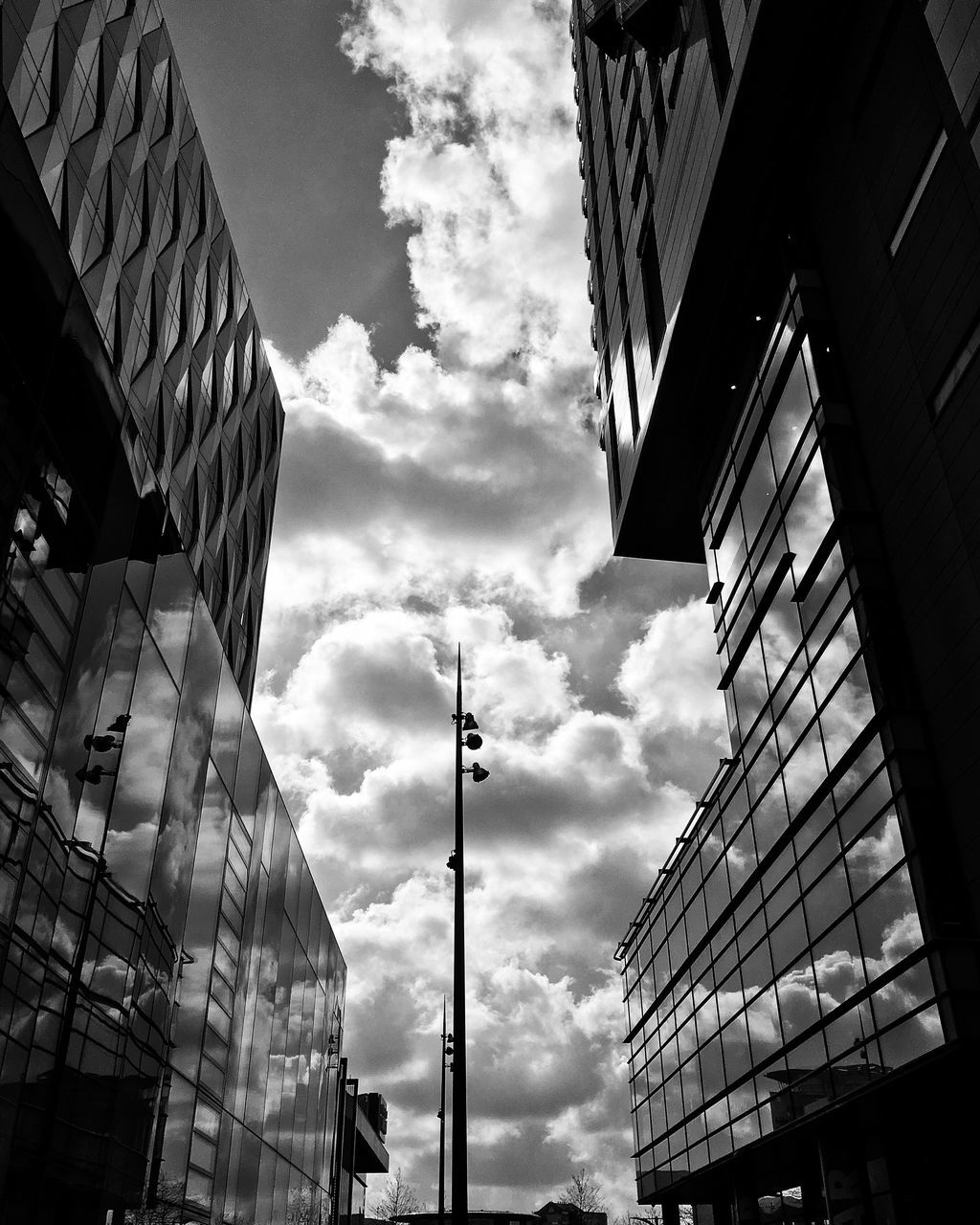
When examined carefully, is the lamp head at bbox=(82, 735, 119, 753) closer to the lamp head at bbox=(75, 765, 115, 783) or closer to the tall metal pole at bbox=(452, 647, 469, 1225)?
the lamp head at bbox=(75, 765, 115, 783)

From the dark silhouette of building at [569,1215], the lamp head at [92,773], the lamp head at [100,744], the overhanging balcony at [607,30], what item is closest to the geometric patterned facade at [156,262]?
the lamp head at [100,744]

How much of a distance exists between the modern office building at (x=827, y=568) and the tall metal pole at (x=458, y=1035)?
25.3 feet

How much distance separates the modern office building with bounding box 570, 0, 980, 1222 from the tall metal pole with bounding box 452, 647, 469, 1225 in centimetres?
771

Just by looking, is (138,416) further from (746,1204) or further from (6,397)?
(746,1204)

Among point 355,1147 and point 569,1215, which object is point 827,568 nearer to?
point 355,1147

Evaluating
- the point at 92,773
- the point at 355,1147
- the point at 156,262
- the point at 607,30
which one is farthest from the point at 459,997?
the point at 355,1147

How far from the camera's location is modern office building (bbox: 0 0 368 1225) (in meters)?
16.7

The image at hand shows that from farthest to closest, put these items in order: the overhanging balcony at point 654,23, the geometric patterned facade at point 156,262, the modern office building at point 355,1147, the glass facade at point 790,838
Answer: the modern office building at point 355,1147 → the overhanging balcony at point 654,23 → the geometric patterned facade at point 156,262 → the glass facade at point 790,838

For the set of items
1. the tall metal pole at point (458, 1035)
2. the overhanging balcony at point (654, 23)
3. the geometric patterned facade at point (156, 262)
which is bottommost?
the tall metal pole at point (458, 1035)

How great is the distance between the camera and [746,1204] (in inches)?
1228

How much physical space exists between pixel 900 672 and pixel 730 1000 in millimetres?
13240

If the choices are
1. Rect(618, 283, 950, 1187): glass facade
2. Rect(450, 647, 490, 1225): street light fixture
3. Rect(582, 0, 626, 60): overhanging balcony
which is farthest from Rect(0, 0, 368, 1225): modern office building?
Rect(582, 0, 626, 60): overhanging balcony

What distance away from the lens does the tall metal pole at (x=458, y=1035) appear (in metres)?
13.0

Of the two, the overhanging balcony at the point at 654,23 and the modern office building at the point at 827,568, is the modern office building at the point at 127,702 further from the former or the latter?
the overhanging balcony at the point at 654,23
